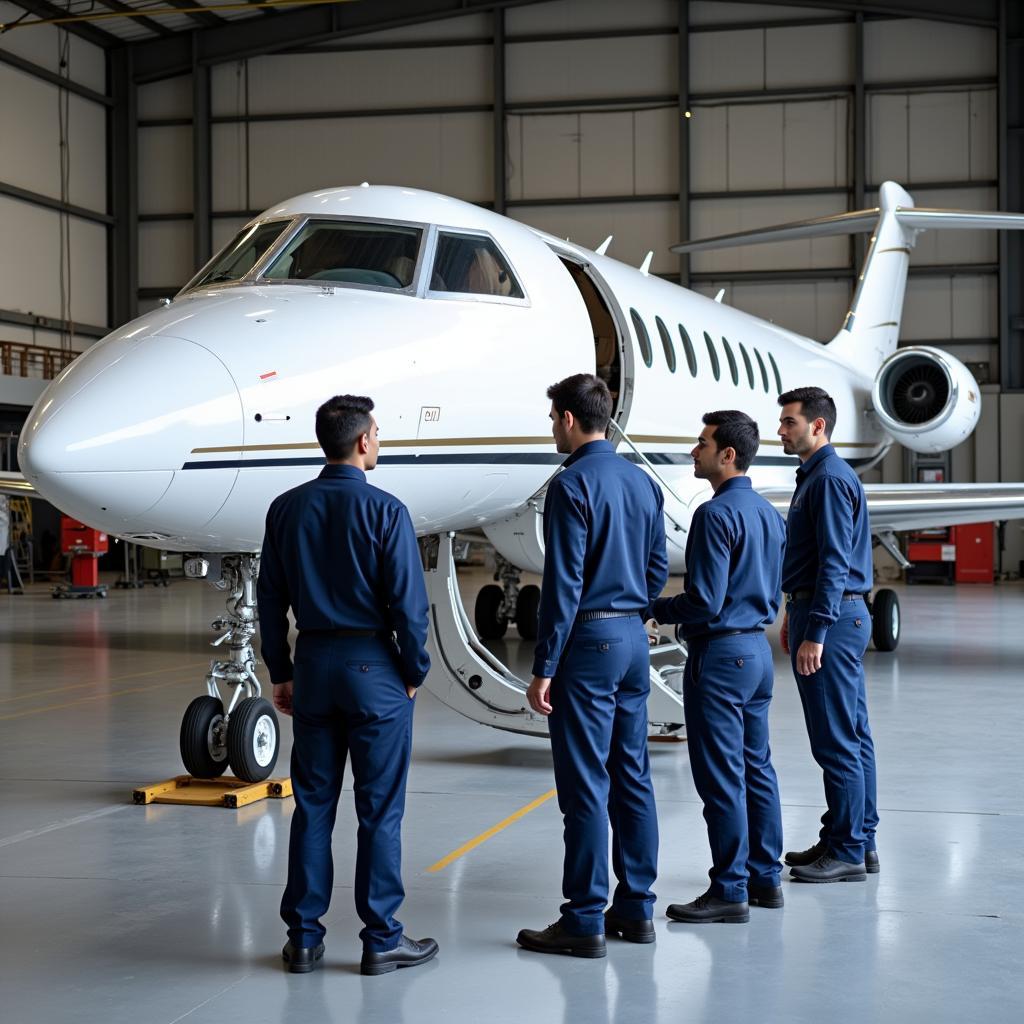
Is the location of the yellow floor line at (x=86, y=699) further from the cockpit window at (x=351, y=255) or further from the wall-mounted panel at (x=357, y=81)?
the wall-mounted panel at (x=357, y=81)

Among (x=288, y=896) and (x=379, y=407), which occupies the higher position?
(x=379, y=407)

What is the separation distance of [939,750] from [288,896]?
16.9 ft

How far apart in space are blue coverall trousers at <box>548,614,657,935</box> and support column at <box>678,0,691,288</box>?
1026 inches

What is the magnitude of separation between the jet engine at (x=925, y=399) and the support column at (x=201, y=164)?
1933 centimetres

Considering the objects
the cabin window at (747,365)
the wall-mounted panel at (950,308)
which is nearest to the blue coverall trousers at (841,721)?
the cabin window at (747,365)

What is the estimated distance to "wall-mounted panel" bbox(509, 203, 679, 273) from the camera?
99.2ft

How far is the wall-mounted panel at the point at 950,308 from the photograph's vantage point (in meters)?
29.3

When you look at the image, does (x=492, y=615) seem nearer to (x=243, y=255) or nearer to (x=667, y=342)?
(x=667, y=342)

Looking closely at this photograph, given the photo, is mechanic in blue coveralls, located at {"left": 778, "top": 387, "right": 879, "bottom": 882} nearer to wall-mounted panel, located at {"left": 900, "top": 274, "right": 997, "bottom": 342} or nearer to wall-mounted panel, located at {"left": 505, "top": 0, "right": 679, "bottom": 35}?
wall-mounted panel, located at {"left": 900, "top": 274, "right": 997, "bottom": 342}

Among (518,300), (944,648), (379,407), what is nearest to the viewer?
(379,407)

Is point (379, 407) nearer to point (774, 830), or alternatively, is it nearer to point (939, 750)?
point (774, 830)

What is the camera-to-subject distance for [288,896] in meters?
4.40

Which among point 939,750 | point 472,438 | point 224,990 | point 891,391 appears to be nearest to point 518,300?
point 472,438

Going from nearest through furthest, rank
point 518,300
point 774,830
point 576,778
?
point 576,778 → point 774,830 → point 518,300
